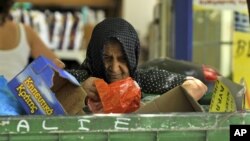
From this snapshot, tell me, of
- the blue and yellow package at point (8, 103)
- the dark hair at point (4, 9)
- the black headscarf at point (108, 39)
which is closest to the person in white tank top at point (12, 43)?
the dark hair at point (4, 9)

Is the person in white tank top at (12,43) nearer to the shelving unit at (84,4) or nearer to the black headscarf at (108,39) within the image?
the black headscarf at (108,39)

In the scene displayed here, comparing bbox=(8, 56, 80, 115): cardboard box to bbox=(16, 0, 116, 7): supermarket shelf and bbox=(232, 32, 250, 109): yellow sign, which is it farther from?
bbox=(16, 0, 116, 7): supermarket shelf

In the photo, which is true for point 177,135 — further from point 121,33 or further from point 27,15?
point 27,15

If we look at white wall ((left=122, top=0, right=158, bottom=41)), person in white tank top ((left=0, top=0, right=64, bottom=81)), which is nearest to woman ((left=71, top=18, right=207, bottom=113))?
person in white tank top ((left=0, top=0, right=64, bottom=81))

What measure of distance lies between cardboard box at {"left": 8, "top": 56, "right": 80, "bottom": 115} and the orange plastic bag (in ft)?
0.55

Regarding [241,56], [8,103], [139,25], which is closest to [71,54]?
[139,25]

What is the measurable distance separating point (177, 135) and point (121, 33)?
0.54 m

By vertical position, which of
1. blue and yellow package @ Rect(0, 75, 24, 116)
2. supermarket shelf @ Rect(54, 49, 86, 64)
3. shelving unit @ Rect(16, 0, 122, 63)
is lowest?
supermarket shelf @ Rect(54, 49, 86, 64)

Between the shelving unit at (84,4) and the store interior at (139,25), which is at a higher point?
the shelving unit at (84,4)

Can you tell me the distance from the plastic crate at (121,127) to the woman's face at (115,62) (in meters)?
0.47

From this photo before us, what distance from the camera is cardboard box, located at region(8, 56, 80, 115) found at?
0.75m

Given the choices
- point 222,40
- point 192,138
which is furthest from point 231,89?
point 222,40

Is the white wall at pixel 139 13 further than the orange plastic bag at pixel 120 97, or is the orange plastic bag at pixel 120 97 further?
the white wall at pixel 139 13

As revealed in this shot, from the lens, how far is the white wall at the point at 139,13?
3.71m
